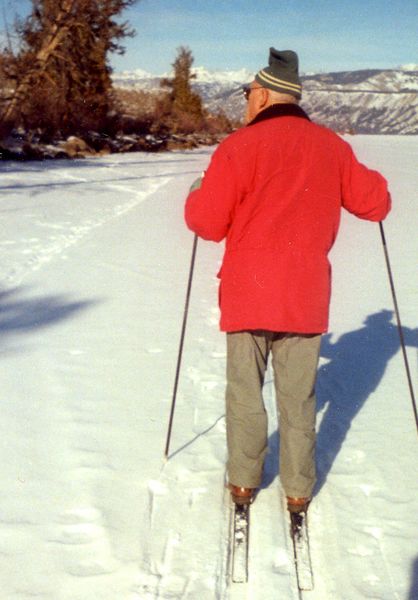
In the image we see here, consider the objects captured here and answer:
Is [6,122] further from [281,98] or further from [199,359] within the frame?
[281,98]

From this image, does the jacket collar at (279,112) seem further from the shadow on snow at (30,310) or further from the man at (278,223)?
the shadow on snow at (30,310)

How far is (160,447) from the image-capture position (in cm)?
365

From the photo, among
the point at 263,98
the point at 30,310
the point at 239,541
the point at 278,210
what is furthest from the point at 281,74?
the point at 30,310

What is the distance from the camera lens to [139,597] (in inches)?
96.0

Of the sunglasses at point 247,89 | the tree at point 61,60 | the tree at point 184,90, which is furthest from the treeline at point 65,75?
the sunglasses at point 247,89

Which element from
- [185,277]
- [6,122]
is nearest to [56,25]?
[6,122]

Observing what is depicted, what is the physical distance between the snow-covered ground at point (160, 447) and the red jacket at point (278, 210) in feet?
2.78

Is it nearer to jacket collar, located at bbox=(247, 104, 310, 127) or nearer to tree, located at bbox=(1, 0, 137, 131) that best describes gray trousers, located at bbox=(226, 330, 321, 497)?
jacket collar, located at bbox=(247, 104, 310, 127)

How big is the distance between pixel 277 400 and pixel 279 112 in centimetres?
110

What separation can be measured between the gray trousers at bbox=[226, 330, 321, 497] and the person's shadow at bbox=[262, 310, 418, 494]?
1.13 feet

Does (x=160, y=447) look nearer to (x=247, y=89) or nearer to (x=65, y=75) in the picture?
(x=247, y=89)

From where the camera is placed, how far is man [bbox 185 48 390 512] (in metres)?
2.57

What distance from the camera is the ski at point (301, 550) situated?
2523 mm

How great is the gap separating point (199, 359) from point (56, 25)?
93.4ft
